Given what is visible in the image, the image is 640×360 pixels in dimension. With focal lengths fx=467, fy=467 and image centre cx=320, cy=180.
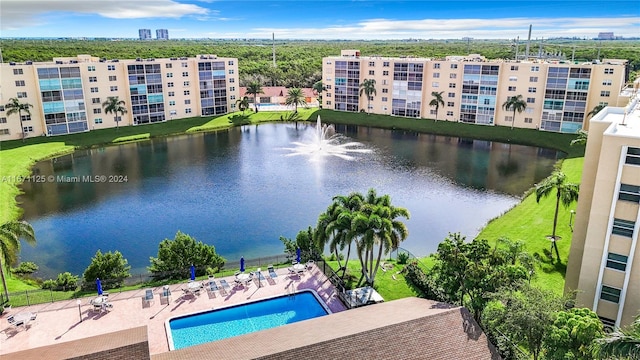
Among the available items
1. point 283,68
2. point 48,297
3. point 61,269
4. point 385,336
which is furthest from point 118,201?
point 283,68

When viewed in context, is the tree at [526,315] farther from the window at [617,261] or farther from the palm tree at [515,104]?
the palm tree at [515,104]

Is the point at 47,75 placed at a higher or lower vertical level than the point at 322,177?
higher

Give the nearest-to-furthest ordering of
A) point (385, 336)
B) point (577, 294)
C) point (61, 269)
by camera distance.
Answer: point (385, 336)
point (577, 294)
point (61, 269)

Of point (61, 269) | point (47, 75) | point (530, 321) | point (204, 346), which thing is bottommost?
point (61, 269)

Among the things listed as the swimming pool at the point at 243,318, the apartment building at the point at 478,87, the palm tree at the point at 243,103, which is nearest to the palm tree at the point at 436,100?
the apartment building at the point at 478,87

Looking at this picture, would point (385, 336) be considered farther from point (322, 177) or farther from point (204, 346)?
point (322, 177)
